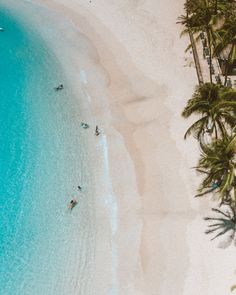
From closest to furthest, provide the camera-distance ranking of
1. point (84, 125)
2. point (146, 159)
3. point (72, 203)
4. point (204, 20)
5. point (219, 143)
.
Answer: point (219, 143) → point (72, 203) → point (146, 159) → point (204, 20) → point (84, 125)

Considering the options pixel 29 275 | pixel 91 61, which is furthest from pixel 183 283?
pixel 91 61

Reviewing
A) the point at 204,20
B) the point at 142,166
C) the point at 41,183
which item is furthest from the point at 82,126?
the point at 204,20

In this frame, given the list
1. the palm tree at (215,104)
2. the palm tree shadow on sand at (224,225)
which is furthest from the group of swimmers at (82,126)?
the palm tree at (215,104)

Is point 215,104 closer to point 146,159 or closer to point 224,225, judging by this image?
point 224,225

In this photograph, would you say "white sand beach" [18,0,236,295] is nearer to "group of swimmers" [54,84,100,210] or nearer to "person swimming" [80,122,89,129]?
"group of swimmers" [54,84,100,210]

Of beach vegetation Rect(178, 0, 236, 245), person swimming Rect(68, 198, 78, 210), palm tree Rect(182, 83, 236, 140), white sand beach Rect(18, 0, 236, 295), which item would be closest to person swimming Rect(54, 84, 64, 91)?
white sand beach Rect(18, 0, 236, 295)

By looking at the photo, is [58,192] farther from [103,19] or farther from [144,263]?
[103,19]

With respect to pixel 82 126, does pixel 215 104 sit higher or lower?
higher
